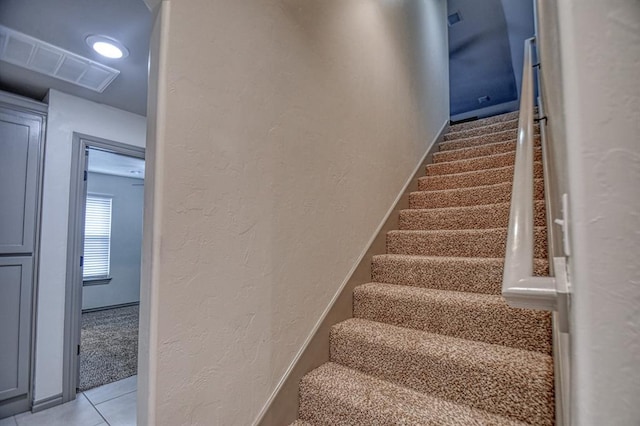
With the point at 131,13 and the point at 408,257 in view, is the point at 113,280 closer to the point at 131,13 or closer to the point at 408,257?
the point at 131,13

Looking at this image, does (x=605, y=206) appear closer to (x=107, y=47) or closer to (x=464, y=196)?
(x=464, y=196)

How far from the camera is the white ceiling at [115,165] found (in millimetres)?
4324

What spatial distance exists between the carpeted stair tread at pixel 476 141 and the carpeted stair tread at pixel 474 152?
0.41ft

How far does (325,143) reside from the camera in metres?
1.54

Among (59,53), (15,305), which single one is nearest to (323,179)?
(59,53)

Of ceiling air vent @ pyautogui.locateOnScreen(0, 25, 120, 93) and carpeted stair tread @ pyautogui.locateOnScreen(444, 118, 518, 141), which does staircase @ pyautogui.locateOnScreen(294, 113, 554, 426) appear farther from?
ceiling air vent @ pyautogui.locateOnScreen(0, 25, 120, 93)

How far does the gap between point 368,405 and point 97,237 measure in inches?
228

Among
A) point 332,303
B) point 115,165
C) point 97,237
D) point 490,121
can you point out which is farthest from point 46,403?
point 490,121

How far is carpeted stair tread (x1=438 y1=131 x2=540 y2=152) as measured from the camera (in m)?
2.73

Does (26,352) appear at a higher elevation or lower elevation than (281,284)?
lower

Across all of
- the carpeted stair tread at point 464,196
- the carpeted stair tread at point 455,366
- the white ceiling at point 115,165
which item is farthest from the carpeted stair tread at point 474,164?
the white ceiling at point 115,165

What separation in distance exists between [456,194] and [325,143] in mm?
1233

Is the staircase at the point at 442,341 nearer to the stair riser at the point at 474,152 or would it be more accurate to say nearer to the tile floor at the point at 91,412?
the stair riser at the point at 474,152

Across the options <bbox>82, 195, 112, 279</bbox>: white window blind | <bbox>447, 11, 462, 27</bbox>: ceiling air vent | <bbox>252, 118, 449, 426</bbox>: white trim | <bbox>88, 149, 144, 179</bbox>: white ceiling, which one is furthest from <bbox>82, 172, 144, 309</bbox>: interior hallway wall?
<bbox>447, 11, 462, 27</bbox>: ceiling air vent
